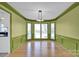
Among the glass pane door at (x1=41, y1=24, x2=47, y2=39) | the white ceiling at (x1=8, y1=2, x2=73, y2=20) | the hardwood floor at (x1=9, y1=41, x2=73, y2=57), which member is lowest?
the hardwood floor at (x1=9, y1=41, x2=73, y2=57)

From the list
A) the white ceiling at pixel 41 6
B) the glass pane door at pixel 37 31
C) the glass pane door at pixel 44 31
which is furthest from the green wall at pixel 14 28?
the glass pane door at pixel 44 31

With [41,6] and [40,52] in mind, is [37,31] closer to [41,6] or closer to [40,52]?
[40,52]

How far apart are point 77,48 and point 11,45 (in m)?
3.79

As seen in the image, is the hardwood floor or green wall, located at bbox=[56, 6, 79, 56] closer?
green wall, located at bbox=[56, 6, 79, 56]

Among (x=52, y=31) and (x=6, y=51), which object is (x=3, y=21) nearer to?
(x=6, y=51)

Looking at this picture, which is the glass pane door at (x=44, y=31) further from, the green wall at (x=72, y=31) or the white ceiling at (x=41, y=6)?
the white ceiling at (x=41, y=6)

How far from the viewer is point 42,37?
823 inches

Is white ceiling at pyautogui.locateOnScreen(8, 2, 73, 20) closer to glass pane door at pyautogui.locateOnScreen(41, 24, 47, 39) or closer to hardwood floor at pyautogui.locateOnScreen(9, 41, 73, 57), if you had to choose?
hardwood floor at pyautogui.locateOnScreen(9, 41, 73, 57)

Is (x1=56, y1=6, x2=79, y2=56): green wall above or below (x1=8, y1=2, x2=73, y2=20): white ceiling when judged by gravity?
below

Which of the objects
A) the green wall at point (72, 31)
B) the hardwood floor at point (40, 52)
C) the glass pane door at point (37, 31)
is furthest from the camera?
the glass pane door at point (37, 31)

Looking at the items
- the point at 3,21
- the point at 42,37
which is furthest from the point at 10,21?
the point at 42,37

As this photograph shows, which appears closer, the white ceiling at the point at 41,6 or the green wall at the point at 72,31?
the white ceiling at the point at 41,6

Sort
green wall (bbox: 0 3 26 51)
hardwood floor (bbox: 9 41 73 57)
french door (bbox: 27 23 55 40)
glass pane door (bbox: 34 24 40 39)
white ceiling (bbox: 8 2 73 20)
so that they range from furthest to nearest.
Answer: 1. glass pane door (bbox: 34 24 40 39)
2. french door (bbox: 27 23 55 40)
3. green wall (bbox: 0 3 26 51)
4. hardwood floor (bbox: 9 41 73 57)
5. white ceiling (bbox: 8 2 73 20)

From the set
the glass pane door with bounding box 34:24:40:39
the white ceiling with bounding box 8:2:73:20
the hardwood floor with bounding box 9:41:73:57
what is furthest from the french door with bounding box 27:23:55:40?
the white ceiling with bounding box 8:2:73:20
